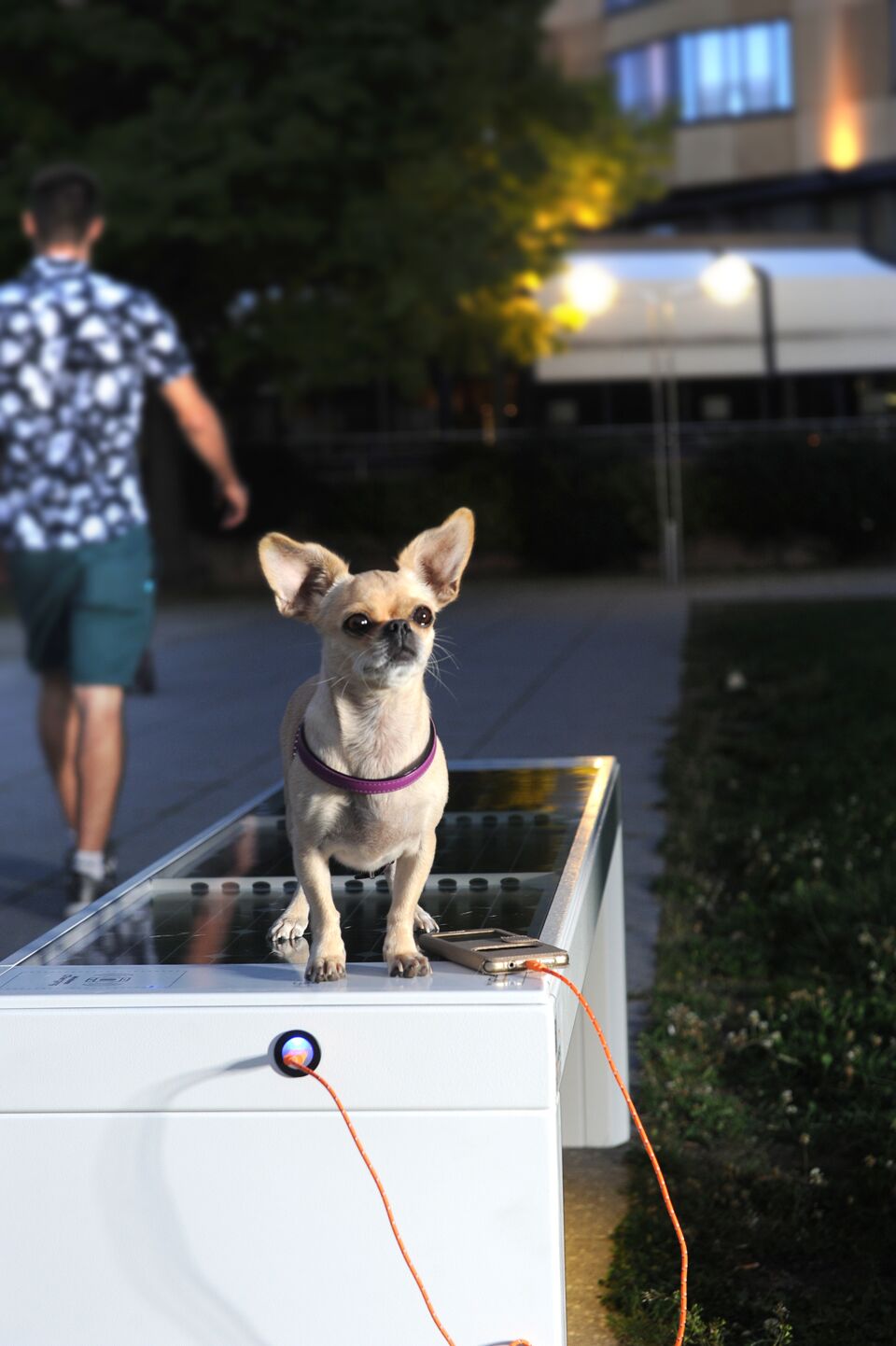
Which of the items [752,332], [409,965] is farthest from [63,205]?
[752,332]

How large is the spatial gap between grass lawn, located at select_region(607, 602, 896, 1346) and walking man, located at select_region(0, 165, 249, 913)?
1923mm

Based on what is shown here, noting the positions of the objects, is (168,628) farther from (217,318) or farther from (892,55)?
(892,55)

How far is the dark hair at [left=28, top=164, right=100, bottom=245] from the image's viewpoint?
591cm

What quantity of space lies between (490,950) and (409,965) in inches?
4.1

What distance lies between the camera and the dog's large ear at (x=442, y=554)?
234cm

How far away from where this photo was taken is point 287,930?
2545 mm

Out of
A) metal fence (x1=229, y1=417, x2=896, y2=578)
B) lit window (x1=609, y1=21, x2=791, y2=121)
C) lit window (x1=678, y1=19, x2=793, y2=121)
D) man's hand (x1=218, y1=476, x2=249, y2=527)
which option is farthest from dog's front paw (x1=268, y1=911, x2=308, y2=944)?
lit window (x1=678, y1=19, x2=793, y2=121)

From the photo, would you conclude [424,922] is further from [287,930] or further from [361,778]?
[361,778]

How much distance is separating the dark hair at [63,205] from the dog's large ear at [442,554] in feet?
13.0

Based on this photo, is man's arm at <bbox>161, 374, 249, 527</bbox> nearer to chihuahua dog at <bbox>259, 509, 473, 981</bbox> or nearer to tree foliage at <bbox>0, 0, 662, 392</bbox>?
chihuahua dog at <bbox>259, 509, 473, 981</bbox>

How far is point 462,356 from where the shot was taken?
73.0 ft

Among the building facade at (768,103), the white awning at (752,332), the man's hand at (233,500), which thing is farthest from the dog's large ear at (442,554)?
the building facade at (768,103)

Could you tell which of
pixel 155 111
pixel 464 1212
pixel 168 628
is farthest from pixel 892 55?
pixel 464 1212

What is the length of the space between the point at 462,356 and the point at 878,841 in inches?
658
